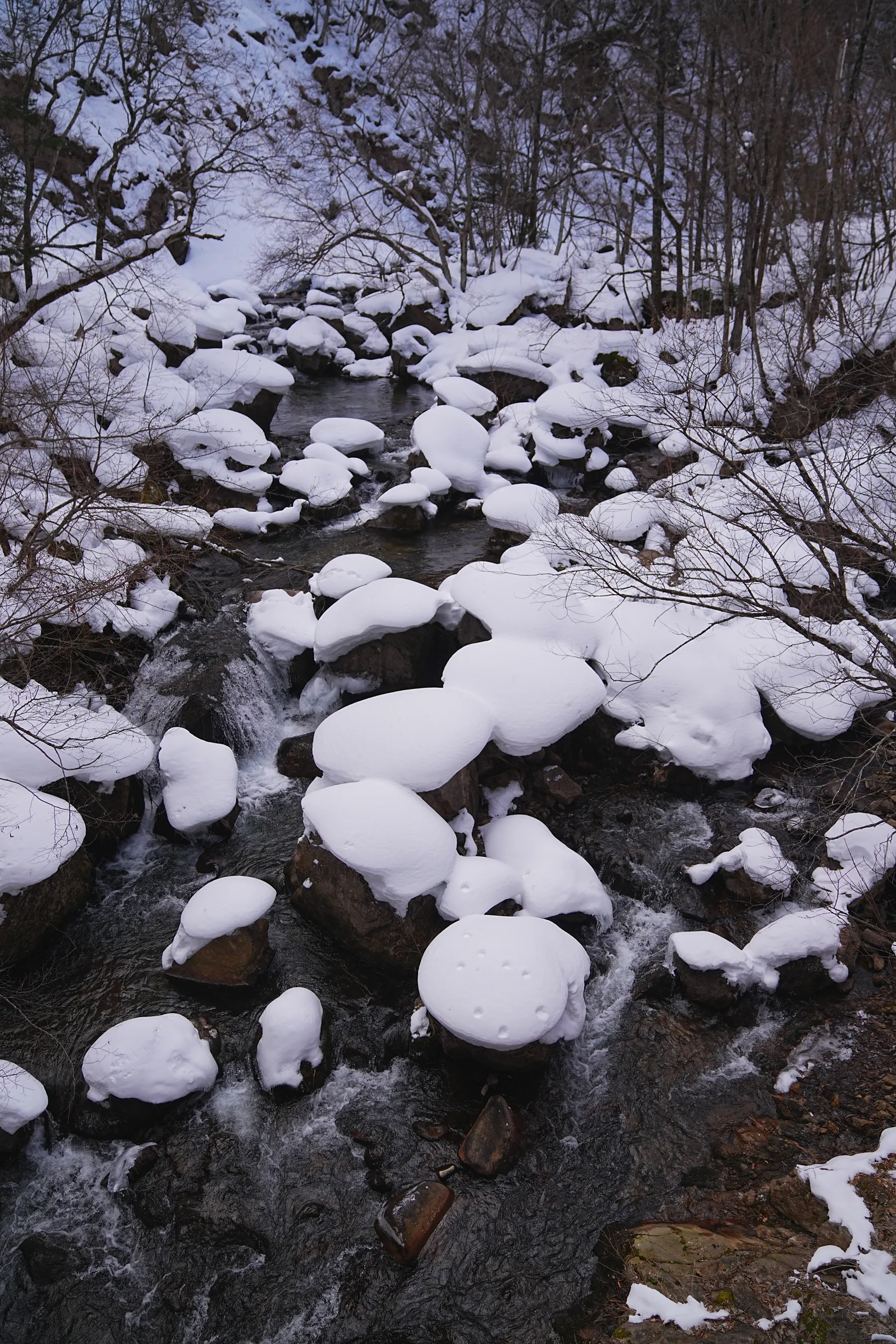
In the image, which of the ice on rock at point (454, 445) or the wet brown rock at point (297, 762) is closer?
the wet brown rock at point (297, 762)

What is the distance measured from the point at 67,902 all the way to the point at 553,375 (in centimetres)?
1202

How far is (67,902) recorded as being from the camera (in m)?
6.03

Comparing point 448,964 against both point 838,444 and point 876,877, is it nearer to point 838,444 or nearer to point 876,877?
point 876,877

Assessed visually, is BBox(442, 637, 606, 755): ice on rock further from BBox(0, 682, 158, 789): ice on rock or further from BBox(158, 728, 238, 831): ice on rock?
BBox(0, 682, 158, 789): ice on rock

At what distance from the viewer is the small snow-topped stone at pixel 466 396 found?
13273 mm

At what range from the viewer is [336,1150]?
4.70 meters

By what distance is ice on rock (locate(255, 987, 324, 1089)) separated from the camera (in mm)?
4918

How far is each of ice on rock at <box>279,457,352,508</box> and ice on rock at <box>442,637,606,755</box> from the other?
4.21 m

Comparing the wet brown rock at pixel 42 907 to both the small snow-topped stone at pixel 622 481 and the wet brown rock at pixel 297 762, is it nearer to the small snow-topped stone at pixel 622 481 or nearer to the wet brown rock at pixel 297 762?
the wet brown rock at pixel 297 762

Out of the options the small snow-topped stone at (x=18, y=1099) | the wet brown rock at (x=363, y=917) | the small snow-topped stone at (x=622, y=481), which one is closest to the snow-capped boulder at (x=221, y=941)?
the wet brown rock at (x=363, y=917)

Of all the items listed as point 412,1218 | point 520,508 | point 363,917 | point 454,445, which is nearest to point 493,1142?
point 412,1218

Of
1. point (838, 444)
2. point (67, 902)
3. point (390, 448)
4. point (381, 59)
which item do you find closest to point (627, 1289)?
point (67, 902)

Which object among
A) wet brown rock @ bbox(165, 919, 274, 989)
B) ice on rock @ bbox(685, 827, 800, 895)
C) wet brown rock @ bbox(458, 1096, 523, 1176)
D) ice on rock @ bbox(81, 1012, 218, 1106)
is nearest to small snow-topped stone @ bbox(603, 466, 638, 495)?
ice on rock @ bbox(685, 827, 800, 895)

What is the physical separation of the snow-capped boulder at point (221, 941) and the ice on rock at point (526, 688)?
8.08 ft
